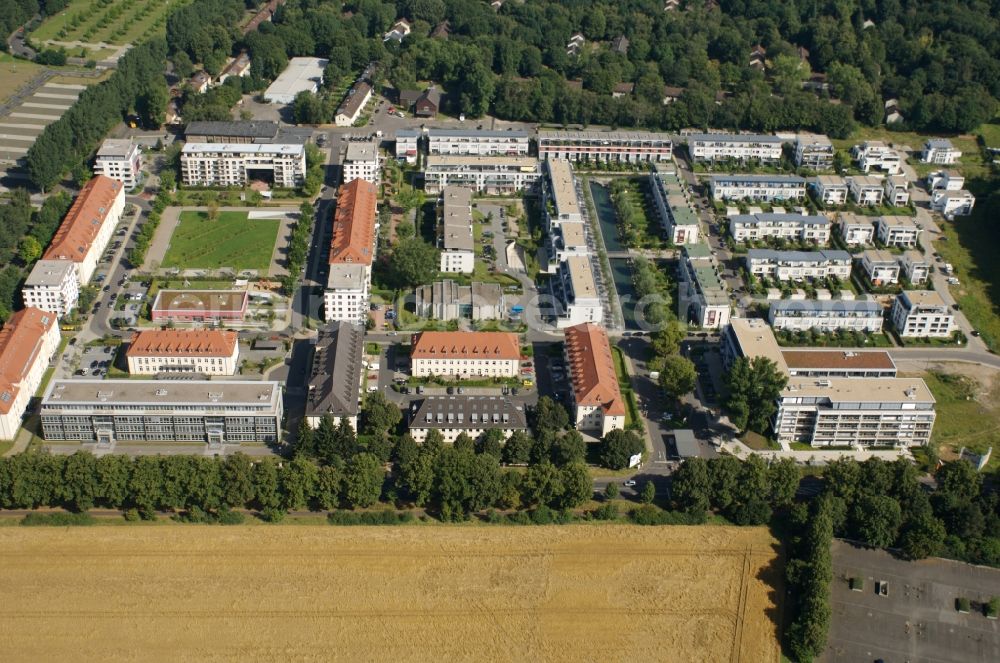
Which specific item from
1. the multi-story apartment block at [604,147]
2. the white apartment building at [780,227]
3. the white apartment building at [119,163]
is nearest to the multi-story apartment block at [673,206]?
the multi-story apartment block at [604,147]

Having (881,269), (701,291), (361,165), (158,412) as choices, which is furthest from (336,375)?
(881,269)

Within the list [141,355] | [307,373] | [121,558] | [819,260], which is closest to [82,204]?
[141,355]

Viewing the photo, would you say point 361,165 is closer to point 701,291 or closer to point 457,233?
point 457,233

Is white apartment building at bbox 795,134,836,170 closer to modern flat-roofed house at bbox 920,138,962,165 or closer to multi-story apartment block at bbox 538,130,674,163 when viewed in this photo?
modern flat-roofed house at bbox 920,138,962,165

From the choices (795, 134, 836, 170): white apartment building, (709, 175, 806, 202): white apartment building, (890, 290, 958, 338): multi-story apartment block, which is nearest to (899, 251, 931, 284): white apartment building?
(890, 290, 958, 338): multi-story apartment block

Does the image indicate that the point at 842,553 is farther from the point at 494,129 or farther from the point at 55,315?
the point at 494,129
